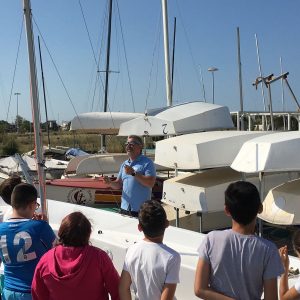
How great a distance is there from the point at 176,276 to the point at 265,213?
2.81 metres

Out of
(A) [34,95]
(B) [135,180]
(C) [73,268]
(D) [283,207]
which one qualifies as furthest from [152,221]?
(D) [283,207]

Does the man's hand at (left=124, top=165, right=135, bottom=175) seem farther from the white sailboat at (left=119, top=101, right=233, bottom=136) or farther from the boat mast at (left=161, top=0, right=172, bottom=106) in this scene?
the boat mast at (left=161, top=0, right=172, bottom=106)

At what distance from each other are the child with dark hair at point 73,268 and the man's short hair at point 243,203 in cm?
73

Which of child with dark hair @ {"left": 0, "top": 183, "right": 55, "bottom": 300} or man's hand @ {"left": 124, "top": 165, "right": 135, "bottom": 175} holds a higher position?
man's hand @ {"left": 124, "top": 165, "right": 135, "bottom": 175}

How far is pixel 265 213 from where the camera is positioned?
4.73 metres

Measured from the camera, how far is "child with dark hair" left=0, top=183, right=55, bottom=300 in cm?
249

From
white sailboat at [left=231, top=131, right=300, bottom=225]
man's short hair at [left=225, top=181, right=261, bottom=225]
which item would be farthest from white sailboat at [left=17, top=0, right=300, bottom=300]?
white sailboat at [left=231, top=131, right=300, bottom=225]

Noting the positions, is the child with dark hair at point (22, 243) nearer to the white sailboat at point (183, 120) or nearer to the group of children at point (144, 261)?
the group of children at point (144, 261)

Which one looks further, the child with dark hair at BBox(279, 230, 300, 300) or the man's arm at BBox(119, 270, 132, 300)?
the man's arm at BBox(119, 270, 132, 300)

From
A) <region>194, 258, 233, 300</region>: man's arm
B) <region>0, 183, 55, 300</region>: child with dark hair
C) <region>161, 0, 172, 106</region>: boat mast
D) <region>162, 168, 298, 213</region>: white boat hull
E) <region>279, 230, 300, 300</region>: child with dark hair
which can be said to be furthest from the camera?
<region>161, 0, 172, 106</region>: boat mast

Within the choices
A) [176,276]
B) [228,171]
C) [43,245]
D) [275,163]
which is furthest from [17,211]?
[228,171]

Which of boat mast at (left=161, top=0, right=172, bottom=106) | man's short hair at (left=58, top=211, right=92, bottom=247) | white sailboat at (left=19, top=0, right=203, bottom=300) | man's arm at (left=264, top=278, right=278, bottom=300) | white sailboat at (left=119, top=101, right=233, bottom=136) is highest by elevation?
boat mast at (left=161, top=0, right=172, bottom=106)

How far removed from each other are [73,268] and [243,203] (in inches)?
35.6

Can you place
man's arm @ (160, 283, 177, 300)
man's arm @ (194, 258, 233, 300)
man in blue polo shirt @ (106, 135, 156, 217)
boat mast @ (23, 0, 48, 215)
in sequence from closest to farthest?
man's arm @ (194, 258, 233, 300), man's arm @ (160, 283, 177, 300), boat mast @ (23, 0, 48, 215), man in blue polo shirt @ (106, 135, 156, 217)
